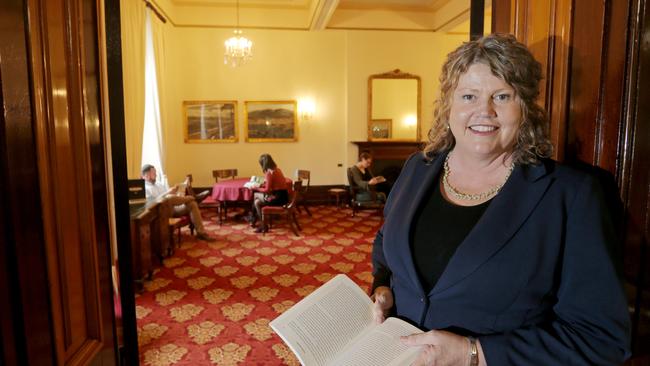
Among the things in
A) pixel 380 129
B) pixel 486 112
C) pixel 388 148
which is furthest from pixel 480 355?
pixel 380 129

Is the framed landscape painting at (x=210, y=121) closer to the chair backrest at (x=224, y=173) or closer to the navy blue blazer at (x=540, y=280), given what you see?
the chair backrest at (x=224, y=173)

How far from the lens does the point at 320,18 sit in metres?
7.98

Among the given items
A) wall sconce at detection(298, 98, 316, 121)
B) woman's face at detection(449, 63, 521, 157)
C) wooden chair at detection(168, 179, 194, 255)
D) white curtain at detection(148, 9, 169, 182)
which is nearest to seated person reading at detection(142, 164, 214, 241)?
wooden chair at detection(168, 179, 194, 255)

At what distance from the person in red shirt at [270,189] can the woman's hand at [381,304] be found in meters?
5.26

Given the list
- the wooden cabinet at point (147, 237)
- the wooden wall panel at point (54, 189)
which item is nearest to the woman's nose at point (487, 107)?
the wooden wall panel at point (54, 189)

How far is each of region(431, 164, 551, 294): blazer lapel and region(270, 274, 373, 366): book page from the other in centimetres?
32

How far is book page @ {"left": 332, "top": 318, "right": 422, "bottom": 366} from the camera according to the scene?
1.10 meters

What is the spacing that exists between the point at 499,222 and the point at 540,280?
173 millimetres

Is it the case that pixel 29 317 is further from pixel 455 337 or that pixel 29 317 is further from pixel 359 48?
pixel 359 48

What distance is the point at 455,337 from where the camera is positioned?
41.8 inches

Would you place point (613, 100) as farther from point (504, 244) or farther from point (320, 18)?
point (320, 18)

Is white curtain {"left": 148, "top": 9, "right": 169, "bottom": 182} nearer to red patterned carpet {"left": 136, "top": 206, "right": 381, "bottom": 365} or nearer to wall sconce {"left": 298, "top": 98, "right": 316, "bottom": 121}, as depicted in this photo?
red patterned carpet {"left": 136, "top": 206, "right": 381, "bottom": 365}

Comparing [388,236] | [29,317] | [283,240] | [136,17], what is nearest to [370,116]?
[283,240]

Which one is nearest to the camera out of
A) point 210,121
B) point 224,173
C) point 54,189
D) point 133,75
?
point 54,189
